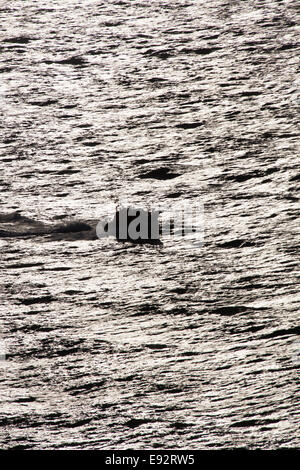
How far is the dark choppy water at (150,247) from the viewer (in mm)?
1597

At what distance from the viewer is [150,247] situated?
1.89 m

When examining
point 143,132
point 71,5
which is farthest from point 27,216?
point 71,5

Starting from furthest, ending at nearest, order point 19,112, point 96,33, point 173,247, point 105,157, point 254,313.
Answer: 1. point 96,33
2. point 19,112
3. point 105,157
4. point 173,247
5. point 254,313

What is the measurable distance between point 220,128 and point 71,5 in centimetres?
84

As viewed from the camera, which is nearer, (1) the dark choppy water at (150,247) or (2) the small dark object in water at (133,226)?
(1) the dark choppy water at (150,247)

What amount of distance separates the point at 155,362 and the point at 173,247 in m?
0.32

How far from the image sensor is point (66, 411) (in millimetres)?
1604

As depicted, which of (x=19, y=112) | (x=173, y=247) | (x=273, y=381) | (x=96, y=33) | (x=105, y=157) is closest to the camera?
(x=273, y=381)

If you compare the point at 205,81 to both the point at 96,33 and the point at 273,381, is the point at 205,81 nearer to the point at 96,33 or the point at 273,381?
the point at 96,33

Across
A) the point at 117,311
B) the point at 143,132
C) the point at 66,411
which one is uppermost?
the point at 143,132

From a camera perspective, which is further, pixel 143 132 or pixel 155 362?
pixel 143 132

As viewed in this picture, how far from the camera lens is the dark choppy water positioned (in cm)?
160

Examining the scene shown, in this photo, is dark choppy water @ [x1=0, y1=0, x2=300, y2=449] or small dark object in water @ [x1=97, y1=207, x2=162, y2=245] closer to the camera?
dark choppy water @ [x1=0, y1=0, x2=300, y2=449]

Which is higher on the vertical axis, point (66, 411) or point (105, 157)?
point (105, 157)
